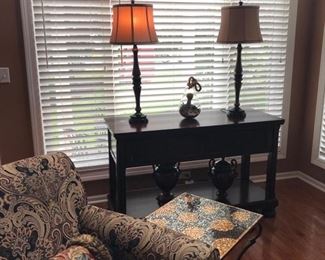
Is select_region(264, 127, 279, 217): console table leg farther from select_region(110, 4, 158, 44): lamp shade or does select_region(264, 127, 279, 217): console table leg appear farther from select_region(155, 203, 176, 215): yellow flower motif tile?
select_region(110, 4, 158, 44): lamp shade

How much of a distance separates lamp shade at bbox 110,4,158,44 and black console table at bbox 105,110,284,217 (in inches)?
23.9

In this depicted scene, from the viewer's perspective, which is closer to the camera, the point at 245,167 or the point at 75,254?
the point at 75,254

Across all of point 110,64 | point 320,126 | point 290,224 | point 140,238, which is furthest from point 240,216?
point 320,126

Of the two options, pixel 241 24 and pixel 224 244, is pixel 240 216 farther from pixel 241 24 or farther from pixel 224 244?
pixel 241 24

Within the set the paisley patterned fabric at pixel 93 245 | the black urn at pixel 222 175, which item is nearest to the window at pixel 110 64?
the black urn at pixel 222 175

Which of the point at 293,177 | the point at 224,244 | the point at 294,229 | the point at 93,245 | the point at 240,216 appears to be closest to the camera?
the point at 93,245

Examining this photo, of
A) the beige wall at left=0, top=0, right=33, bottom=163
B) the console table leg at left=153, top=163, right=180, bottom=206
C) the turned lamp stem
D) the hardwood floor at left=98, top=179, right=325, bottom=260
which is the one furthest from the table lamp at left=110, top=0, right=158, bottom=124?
the hardwood floor at left=98, top=179, right=325, bottom=260

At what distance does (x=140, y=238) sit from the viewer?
4.91 feet

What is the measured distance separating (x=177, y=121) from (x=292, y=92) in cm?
151

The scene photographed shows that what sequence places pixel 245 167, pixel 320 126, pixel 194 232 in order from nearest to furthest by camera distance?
pixel 194 232, pixel 245 167, pixel 320 126

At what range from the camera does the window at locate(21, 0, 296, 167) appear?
9.07ft

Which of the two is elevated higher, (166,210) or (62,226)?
(62,226)

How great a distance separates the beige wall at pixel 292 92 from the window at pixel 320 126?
74 millimetres

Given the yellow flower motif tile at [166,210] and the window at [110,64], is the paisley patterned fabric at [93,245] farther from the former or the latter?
the window at [110,64]
